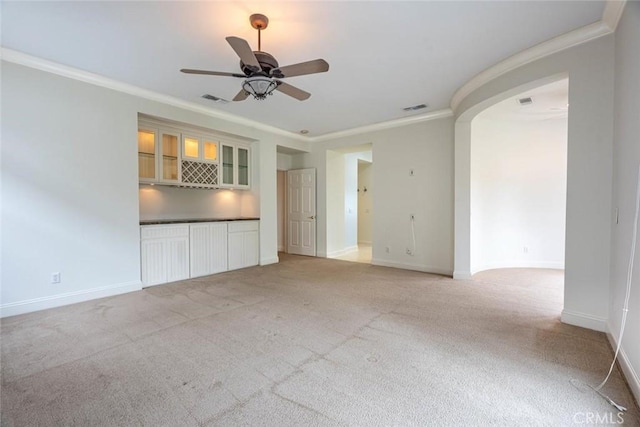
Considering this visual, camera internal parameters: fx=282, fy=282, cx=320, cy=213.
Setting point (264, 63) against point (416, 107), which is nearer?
point (264, 63)

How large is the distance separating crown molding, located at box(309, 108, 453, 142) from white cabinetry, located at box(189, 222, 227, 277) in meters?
2.95

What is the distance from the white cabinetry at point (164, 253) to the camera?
4.10 meters

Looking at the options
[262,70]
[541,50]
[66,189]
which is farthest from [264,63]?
[66,189]

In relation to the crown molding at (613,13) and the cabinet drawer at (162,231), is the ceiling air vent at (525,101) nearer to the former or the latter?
the crown molding at (613,13)

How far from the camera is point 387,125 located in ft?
17.9

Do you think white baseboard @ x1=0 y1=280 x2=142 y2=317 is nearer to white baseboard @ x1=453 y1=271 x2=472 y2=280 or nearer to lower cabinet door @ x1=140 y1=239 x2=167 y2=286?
lower cabinet door @ x1=140 y1=239 x2=167 y2=286

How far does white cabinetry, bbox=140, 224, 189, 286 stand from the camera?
4.10m

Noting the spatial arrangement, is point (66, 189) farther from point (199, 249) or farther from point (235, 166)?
point (235, 166)

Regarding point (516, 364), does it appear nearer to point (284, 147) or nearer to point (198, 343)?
point (198, 343)

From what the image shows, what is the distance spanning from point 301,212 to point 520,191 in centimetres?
457

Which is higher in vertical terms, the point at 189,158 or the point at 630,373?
the point at 189,158

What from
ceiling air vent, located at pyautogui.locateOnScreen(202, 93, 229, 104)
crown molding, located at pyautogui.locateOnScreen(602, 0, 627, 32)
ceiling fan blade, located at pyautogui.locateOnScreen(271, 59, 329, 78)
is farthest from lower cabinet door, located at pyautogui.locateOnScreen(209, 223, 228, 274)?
crown molding, located at pyautogui.locateOnScreen(602, 0, 627, 32)

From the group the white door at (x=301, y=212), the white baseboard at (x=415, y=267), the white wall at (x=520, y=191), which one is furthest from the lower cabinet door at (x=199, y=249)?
the white wall at (x=520, y=191)

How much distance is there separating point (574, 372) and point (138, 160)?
5.30 metres
